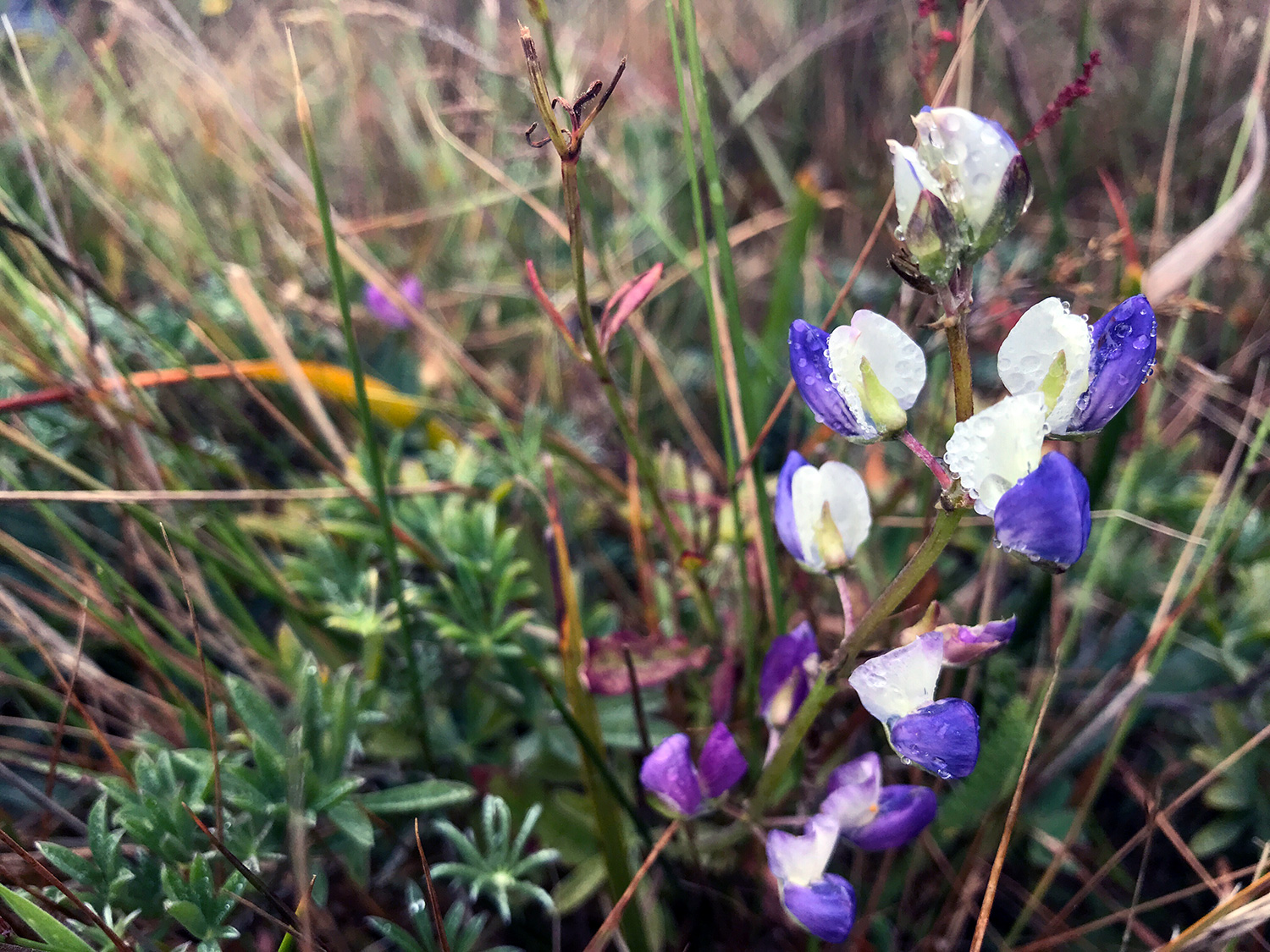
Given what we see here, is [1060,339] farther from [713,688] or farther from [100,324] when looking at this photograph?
[100,324]

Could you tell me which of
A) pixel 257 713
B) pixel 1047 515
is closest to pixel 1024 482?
pixel 1047 515

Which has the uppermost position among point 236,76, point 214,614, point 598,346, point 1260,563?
point 236,76

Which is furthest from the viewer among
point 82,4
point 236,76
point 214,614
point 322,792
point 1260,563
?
point 236,76

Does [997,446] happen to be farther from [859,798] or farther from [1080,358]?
[859,798]

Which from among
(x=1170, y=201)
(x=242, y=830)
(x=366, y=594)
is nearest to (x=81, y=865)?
(x=242, y=830)

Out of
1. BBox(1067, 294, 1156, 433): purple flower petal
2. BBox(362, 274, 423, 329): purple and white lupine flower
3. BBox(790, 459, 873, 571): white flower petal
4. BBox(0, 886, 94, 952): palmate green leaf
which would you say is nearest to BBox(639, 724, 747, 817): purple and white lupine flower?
BBox(790, 459, 873, 571): white flower petal

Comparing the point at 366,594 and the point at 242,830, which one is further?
the point at 366,594
